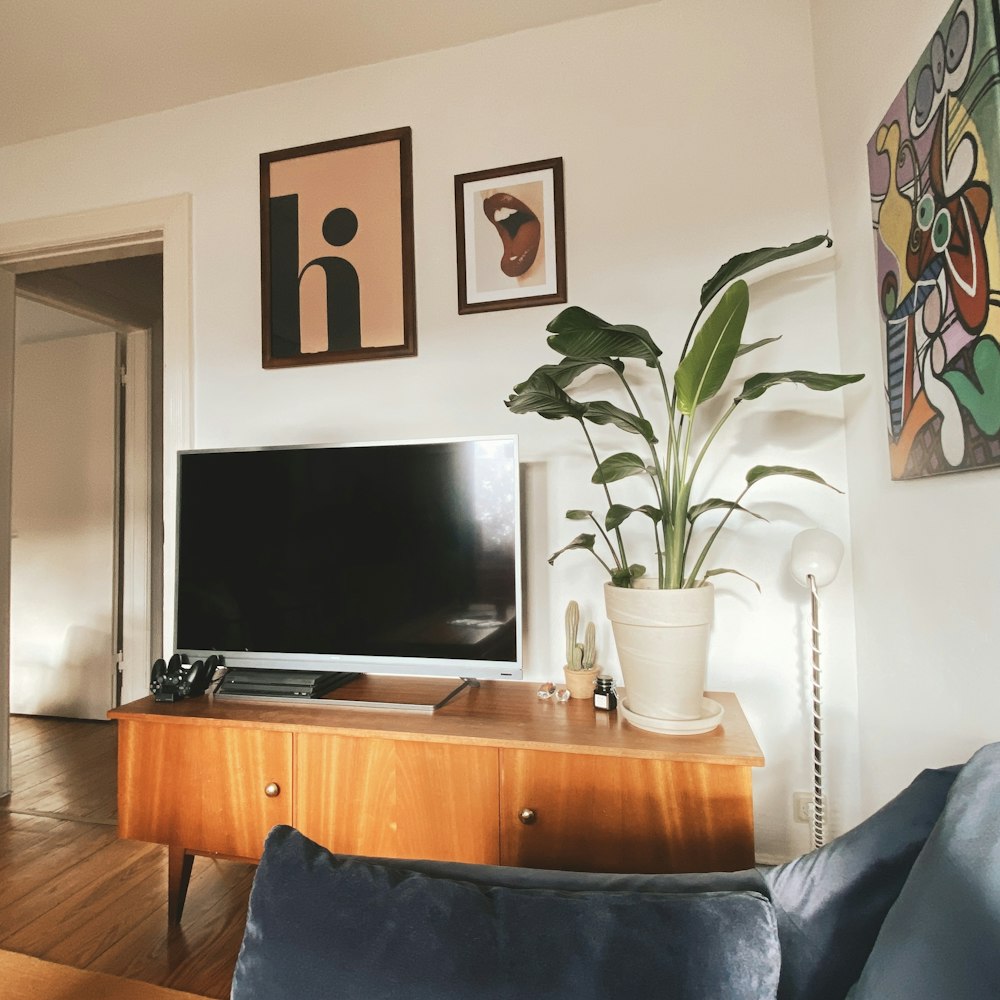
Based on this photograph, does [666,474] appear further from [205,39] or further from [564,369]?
[205,39]

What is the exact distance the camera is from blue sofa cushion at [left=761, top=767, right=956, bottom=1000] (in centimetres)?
67

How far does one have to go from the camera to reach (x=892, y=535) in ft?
4.40

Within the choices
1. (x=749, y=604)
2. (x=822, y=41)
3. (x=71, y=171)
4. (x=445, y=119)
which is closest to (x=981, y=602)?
(x=749, y=604)

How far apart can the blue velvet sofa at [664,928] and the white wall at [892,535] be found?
16.2 inches

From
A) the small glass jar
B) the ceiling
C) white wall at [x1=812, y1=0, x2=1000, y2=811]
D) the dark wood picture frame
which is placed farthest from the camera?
the dark wood picture frame

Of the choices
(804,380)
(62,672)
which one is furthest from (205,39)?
(62,672)

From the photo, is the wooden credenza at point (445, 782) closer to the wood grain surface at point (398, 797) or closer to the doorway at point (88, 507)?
the wood grain surface at point (398, 797)

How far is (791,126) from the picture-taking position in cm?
172

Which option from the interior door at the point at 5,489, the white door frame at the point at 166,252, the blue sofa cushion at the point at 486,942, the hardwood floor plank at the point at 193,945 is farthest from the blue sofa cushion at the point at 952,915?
the interior door at the point at 5,489

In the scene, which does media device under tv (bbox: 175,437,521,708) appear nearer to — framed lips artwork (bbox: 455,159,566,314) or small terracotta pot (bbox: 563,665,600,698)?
small terracotta pot (bbox: 563,665,600,698)

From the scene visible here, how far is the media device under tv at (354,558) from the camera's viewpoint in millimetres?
1649

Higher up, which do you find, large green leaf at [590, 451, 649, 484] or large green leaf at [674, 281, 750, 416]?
large green leaf at [674, 281, 750, 416]

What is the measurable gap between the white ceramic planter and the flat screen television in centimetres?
34

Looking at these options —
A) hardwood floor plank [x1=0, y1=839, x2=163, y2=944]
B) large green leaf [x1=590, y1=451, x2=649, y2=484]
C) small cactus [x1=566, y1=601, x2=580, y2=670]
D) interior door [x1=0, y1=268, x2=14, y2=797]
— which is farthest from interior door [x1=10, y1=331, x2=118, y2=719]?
large green leaf [x1=590, y1=451, x2=649, y2=484]
